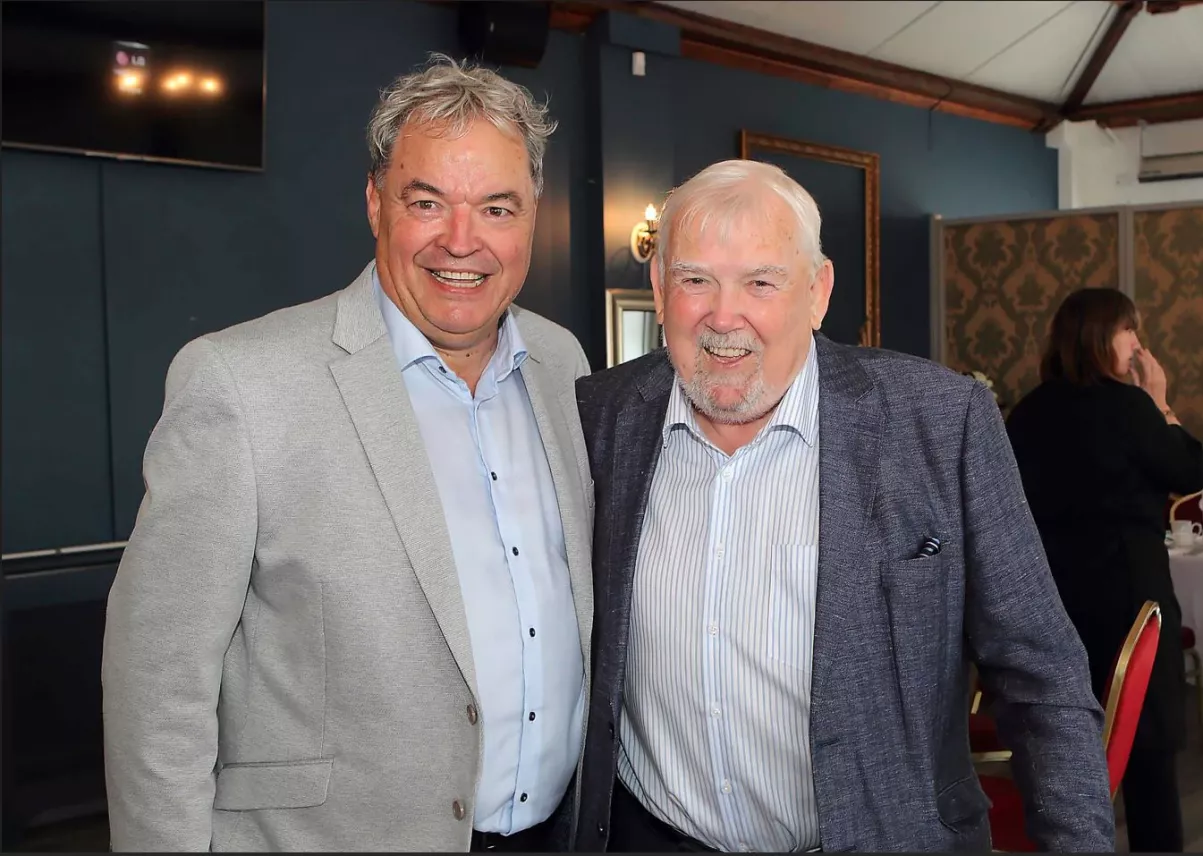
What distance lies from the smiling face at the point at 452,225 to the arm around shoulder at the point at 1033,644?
0.75 metres

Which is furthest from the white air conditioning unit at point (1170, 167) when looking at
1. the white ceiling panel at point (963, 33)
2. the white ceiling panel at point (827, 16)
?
the white ceiling panel at point (827, 16)

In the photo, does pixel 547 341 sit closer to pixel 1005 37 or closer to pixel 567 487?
pixel 567 487

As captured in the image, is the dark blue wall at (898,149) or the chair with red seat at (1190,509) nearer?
the chair with red seat at (1190,509)

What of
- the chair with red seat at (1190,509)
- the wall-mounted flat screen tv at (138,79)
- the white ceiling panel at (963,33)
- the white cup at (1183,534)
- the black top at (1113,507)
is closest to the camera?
the black top at (1113,507)

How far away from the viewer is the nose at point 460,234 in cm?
164

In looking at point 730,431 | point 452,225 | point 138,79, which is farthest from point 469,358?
point 138,79

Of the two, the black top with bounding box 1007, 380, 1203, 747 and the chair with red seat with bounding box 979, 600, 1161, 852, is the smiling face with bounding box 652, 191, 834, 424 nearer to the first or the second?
the chair with red seat with bounding box 979, 600, 1161, 852

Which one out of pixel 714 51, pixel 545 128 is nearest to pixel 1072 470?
pixel 545 128

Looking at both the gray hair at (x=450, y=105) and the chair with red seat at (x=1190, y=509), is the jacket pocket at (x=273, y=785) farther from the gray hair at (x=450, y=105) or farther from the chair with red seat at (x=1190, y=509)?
the chair with red seat at (x=1190, y=509)

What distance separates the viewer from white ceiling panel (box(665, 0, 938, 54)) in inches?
245

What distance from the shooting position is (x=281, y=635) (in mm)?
1474

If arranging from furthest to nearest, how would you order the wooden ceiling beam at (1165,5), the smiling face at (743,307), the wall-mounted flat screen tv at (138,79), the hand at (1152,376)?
the wooden ceiling beam at (1165,5) < the hand at (1152,376) < the wall-mounted flat screen tv at (138,79) < the smiling face at (743,307)

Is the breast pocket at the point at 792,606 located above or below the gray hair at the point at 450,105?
below

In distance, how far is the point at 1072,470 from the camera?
317cm
